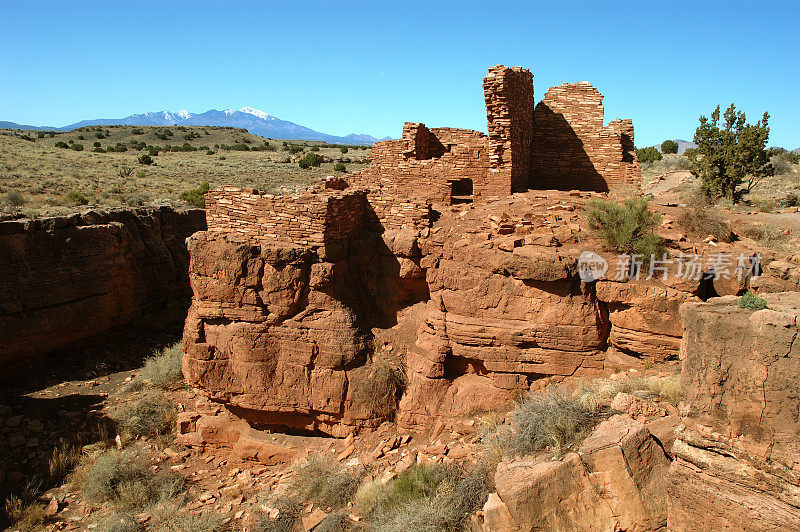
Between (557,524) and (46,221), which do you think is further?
(46,221)

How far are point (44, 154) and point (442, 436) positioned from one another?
117 ft

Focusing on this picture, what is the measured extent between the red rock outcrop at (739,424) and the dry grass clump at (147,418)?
9.44 metres

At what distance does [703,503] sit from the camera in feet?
14.0

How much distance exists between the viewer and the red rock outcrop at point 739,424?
394 cm

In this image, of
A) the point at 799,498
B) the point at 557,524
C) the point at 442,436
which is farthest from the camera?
the point at 442,436

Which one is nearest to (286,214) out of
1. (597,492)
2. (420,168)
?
(420,168)

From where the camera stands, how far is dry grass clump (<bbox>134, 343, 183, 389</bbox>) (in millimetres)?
12023

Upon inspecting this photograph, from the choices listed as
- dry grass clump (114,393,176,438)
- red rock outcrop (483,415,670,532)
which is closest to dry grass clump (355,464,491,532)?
red rock outcrop (483,415,670,532)

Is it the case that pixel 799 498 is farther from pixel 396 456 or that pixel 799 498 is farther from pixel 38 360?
pixel 38 360

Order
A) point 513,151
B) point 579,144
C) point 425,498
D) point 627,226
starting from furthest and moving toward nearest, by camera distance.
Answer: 1. point 579,144
2. point 513,151
3. point 627,226
4. point 425,498

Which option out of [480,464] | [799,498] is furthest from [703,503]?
[480,464]

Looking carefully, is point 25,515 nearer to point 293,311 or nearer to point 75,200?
point 293,311

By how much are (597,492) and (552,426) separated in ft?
3.06

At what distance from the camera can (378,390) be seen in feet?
28.1
